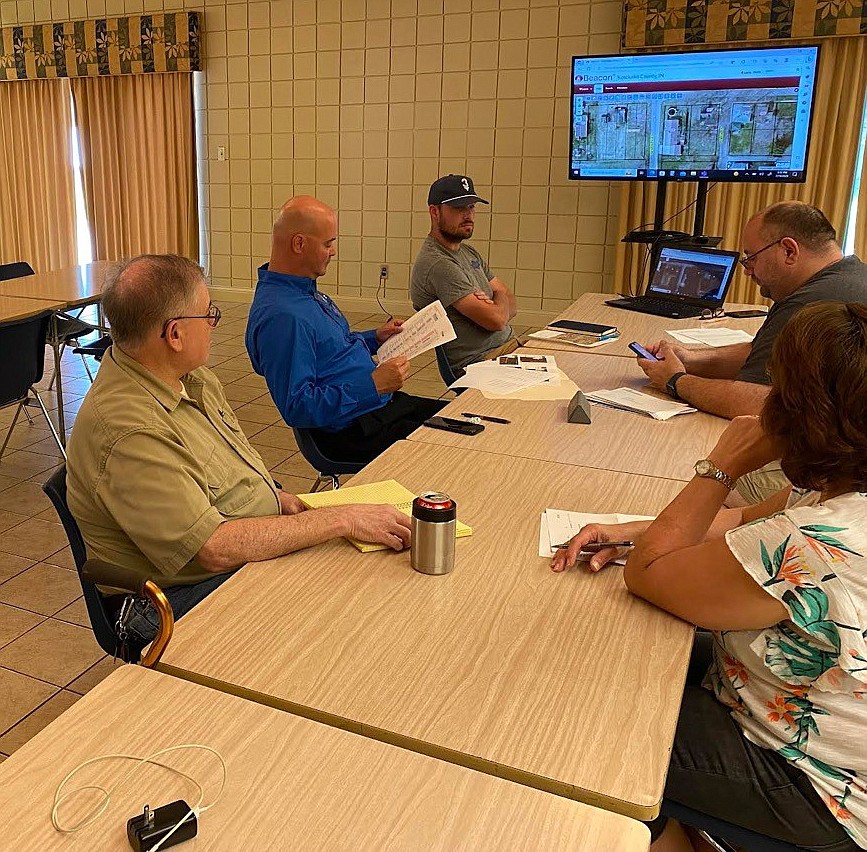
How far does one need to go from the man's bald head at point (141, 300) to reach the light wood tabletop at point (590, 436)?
28.0 inches

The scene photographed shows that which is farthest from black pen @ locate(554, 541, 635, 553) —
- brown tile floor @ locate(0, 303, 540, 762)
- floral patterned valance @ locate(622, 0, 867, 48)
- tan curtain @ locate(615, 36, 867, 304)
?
floral patterned valance @ locate(622, 0, 867, 48)

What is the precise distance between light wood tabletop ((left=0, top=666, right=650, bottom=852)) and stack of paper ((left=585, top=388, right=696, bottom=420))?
1618 mm

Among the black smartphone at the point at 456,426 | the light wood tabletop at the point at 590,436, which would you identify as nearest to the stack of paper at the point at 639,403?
the light wood tabletop at the point at 590,436

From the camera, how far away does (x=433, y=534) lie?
142 centimetres

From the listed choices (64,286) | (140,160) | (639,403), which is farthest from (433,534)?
(140,160)

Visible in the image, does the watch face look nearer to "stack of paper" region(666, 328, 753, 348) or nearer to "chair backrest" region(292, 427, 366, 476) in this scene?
"chair backrest" region(292, 427, 366, 476)

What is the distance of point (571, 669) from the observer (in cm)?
119

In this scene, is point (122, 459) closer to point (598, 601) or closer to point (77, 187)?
point (598, 601)

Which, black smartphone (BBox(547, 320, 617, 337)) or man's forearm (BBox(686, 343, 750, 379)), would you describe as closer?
man's forearm (BBox(686, 343, 750, 379))

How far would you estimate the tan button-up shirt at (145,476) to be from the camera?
152 centimetres

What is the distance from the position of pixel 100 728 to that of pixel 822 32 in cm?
586

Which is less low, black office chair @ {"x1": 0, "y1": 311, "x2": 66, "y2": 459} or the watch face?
the watch face

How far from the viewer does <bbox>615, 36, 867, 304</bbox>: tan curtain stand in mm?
5387

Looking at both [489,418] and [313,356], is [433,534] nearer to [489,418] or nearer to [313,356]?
[489,418]
